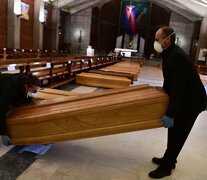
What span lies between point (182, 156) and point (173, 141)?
61 cm

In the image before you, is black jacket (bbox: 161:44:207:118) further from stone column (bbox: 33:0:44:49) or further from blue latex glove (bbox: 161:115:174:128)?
stone column (bbox: 33:0:44:49)

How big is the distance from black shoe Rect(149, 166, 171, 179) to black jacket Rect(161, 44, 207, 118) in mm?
552

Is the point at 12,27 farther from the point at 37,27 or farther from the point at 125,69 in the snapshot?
the point at 125,69

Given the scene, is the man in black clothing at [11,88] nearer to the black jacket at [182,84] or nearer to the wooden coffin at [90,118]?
the wooden coffin at [90,118]

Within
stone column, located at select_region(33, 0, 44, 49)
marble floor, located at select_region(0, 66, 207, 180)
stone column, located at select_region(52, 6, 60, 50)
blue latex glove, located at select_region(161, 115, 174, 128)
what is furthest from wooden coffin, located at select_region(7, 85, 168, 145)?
stone column, located at select_region(52, 6, 60, 50)

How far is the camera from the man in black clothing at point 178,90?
1.92 meters

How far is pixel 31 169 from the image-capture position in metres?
2.13

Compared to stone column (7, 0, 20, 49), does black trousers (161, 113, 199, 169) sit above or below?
below

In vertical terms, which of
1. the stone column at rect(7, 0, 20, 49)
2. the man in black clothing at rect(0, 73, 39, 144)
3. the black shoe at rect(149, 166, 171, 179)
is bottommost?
the black shoe at rect(149, 166, 171, 179)

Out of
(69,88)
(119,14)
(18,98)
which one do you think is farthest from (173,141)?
(119,14)

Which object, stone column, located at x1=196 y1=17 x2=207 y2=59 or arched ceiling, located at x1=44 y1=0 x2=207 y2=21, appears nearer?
arched ceiling, located at x1=44 y1=0 x2=207 y2=21

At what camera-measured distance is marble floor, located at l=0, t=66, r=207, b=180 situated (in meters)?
2.13

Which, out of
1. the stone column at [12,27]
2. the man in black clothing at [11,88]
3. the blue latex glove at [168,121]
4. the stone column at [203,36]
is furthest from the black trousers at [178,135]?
the stone column at [203,36]

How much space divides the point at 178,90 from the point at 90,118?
0.80 meters
